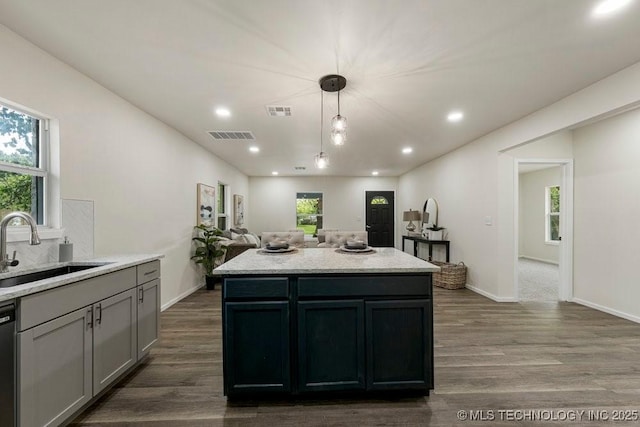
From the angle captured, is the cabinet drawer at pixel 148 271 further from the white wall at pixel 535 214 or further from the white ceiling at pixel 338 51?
the white wall at pixel 535 214

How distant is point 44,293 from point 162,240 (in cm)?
234

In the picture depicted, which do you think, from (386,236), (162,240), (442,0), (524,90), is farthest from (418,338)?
(386,236)

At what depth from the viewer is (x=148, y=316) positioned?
240 cm

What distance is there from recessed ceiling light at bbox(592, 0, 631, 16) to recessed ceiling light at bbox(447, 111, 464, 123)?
1.67 meters

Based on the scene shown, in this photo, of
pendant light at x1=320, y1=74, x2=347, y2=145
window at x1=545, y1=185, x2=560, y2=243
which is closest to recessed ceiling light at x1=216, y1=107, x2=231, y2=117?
pendant light at x1=320, y1=74, x2=347, y2=145

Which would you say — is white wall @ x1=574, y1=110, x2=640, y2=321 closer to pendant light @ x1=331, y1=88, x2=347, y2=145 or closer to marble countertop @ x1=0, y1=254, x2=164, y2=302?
pendant light @ x1=331, y1=88, x2=347, y2=145

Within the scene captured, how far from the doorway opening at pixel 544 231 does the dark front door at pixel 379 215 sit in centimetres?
352

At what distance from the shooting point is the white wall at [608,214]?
3371mm

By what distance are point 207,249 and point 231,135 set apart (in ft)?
6.36

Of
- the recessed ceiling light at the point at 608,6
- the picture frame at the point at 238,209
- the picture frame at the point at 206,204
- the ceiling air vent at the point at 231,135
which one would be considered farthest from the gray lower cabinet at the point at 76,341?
the picture frame at the point at 238,209

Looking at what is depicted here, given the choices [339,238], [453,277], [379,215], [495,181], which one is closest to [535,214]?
[379,215]

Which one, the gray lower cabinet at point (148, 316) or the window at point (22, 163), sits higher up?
the window at point (22, 163)

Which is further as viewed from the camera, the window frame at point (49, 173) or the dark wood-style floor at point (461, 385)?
the window frame at point (49, 173)

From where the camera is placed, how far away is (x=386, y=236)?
30.0 feet
